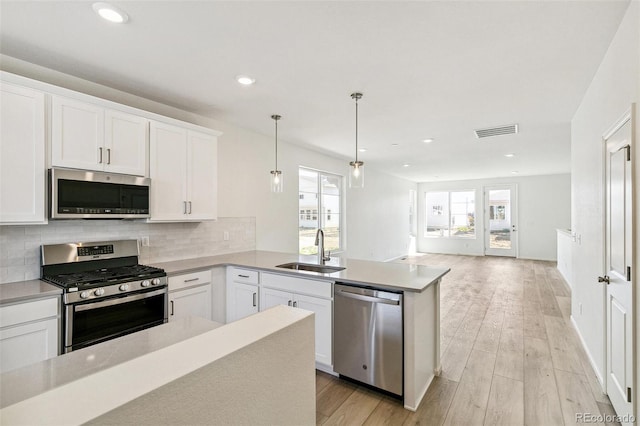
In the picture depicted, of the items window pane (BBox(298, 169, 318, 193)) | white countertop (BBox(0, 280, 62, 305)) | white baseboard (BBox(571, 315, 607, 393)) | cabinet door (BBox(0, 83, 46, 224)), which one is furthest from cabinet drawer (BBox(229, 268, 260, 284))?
white baseboard (BBox(571, 315, 607, 393))

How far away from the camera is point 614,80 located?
212 centimetres

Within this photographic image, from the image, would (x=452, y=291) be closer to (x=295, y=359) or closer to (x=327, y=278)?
(x=327, y=278)

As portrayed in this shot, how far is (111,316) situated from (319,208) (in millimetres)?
4075

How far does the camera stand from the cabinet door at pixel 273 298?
9.28ft

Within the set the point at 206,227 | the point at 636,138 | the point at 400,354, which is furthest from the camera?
the point at 206,227

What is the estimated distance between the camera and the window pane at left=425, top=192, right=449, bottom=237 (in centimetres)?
1062

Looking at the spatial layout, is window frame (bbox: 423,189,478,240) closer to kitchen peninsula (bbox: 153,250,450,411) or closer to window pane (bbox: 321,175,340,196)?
window pane (bbox: 321,175,340,196)

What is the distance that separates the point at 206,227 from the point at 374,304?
92.1 inches

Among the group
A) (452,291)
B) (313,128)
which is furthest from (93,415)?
(452,291)

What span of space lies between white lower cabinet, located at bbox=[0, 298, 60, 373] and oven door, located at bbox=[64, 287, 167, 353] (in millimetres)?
80

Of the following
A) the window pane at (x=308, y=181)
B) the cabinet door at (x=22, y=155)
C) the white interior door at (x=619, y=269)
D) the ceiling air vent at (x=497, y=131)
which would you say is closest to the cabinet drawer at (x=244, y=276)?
the cabinet door at (x=22, y=155)

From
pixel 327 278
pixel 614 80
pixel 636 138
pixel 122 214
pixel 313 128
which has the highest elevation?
pixel 313 128

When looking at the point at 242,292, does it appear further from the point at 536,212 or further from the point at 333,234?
the point at 536,212

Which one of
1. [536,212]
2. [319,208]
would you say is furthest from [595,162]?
[536,212]
